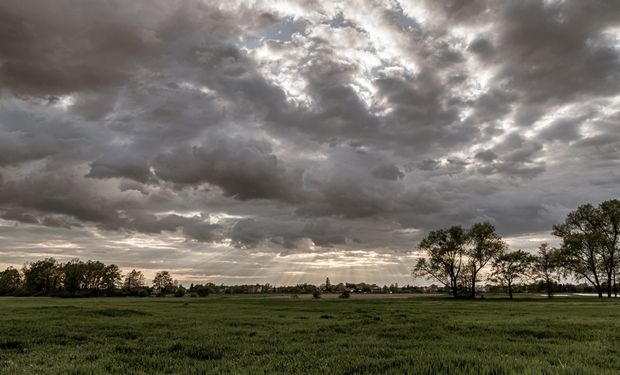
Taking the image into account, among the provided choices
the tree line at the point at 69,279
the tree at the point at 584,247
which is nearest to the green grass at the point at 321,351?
the tree at the point at 584,247

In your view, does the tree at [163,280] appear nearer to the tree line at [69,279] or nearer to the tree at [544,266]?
the tree line at [69,279]

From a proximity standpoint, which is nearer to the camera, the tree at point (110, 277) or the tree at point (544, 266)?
the tree at point (544, 266)

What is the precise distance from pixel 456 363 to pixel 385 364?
200cm

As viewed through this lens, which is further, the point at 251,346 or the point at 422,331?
the point at 422,331

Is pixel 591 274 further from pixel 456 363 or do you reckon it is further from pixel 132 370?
pixel 132 370

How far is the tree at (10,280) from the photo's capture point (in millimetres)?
158750

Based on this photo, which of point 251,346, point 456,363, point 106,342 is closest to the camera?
point 456,363

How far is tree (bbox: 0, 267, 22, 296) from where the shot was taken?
521 feet

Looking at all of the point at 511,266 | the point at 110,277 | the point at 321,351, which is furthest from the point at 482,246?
the point at 110,277

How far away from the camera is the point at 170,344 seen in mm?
16750

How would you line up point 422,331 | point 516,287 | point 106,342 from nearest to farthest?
point 106,342
point 422,331
point 516,287

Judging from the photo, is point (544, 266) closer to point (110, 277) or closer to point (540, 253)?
point (540, 253)

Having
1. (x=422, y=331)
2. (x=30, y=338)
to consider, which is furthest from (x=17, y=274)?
(x=422, y=331)

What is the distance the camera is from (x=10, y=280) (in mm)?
169125
